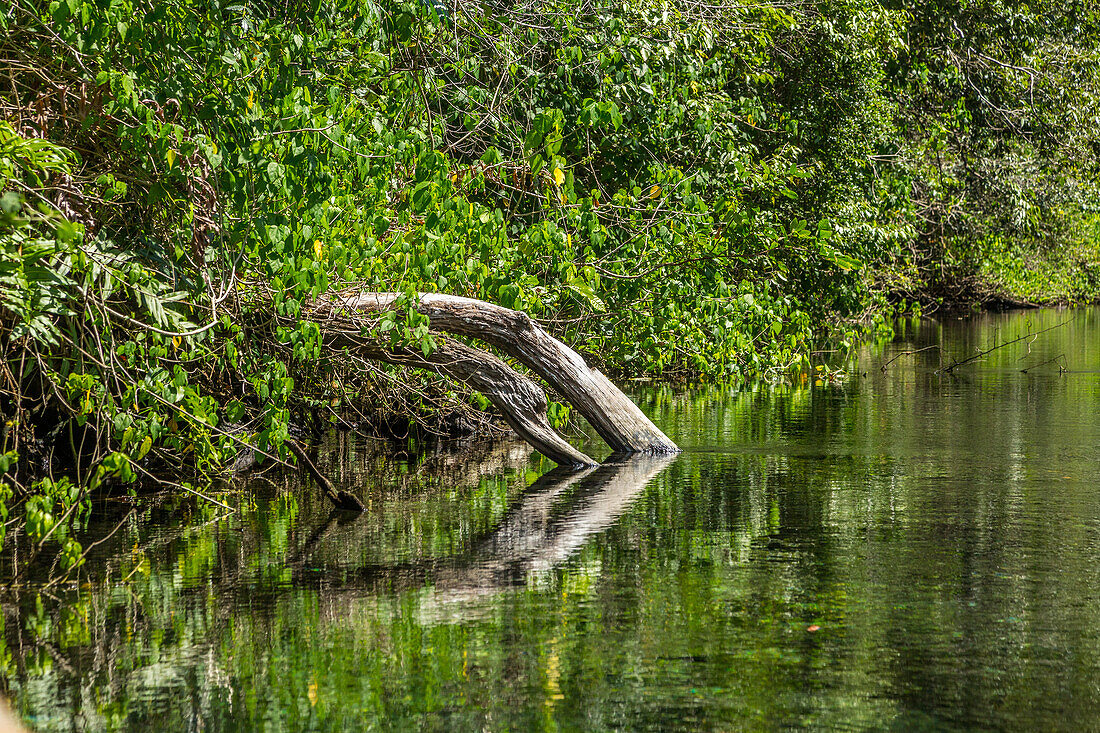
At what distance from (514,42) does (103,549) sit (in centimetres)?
615

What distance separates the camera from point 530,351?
Answer: 9.90m

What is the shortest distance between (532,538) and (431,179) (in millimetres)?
2674

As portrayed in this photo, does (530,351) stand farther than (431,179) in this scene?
Yes

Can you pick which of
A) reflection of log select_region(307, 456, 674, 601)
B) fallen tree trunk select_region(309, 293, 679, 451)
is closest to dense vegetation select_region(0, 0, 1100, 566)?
fallen tree trunk select_region(309, 293, 679, 451)

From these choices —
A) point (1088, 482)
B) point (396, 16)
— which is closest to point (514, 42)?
point (396, 16)

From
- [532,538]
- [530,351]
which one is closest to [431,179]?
[530,351]

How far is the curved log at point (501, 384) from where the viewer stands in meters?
9.84

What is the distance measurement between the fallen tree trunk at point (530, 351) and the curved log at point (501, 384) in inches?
0.9

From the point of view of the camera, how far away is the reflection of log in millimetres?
6266

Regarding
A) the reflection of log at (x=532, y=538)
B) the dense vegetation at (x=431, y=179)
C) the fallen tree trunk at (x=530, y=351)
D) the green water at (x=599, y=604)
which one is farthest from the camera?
the fallen tree trunk at (x=530, y=351)

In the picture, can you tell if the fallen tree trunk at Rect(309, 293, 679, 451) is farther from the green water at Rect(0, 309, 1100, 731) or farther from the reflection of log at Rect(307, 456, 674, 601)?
the reflection of log at Rect(307, 456, 674, 601)

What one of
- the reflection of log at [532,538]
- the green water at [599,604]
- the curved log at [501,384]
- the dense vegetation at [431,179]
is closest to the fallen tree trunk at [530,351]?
the curved log at [501,384]

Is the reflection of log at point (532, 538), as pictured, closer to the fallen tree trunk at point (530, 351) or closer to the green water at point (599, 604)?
the green water at point (599, 604)

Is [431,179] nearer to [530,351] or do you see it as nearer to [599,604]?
[530,351]
